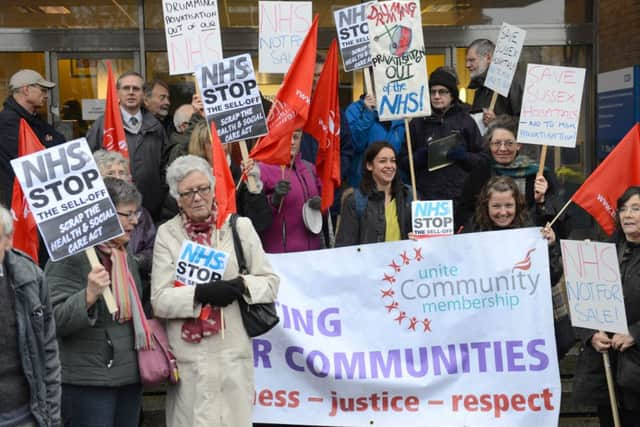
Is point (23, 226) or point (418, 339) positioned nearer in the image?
point (418, 339)

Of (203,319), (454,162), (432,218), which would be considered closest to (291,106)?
(432,218)

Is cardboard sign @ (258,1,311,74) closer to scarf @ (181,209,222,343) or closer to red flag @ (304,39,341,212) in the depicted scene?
red flag @ (304,39,341,212)

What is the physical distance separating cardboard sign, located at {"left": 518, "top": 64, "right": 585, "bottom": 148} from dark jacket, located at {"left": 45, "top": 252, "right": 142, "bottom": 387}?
341cm

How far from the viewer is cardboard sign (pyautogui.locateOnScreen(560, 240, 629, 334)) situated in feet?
18.2

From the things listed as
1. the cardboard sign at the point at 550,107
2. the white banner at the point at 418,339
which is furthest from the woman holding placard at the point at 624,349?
the cardboard sign at the point at 550,107

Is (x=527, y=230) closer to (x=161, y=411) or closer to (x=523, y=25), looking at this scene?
(x=161, y=411)

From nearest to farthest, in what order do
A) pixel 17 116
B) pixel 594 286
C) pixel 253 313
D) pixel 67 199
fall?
pixel 67 199 < pixel 253 313 < pixel 594 286 < pixel 17 116

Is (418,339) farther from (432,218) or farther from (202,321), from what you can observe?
(202,321)

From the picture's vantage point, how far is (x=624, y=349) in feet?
18.4

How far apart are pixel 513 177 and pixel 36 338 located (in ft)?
12.6

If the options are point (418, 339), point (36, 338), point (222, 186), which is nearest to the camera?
point (36, 338)

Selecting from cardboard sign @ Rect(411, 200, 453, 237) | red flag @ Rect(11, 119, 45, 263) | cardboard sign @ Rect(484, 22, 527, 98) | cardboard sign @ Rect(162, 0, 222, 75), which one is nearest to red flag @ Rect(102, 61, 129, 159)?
red flag @ Rect(11, 119, 45, 263)

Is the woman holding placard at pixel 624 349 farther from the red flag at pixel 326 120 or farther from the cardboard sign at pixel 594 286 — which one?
the red flag at pixel 326 120

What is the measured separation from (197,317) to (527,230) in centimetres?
226
